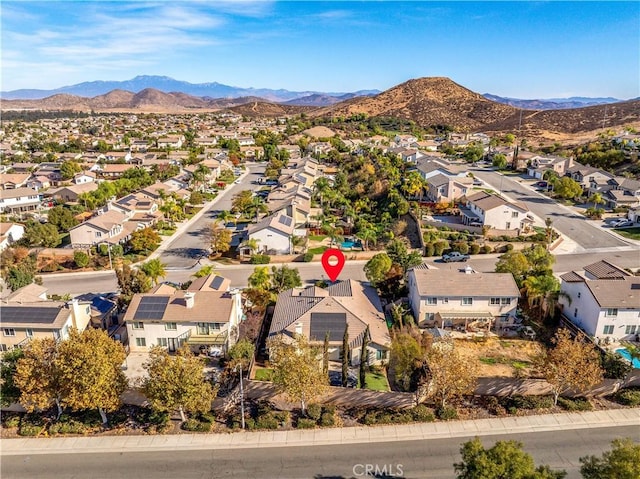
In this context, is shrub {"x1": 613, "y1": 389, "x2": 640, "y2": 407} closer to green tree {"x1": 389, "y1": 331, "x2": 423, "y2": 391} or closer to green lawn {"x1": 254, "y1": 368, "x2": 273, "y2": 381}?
green tree {"x1": 389, "y1": 331, "x2": 423, "y2": 391}

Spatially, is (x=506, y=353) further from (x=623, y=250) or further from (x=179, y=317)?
(x=623, y=250)

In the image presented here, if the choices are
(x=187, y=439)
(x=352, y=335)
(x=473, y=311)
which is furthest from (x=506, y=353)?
(x=187, y=439)

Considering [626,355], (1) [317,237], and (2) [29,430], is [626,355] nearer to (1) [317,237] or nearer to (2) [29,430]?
(1) [317,237]

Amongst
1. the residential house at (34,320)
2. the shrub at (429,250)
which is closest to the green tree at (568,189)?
the shrub at (429,250)

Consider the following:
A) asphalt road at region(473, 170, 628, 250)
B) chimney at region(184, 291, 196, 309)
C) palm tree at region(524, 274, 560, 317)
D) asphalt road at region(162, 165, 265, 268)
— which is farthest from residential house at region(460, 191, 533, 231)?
chimney at region(184, 291, 196, 309)

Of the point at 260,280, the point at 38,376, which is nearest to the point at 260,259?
the point at 260,280

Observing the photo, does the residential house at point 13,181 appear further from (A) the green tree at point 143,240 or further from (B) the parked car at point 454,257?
(B) the parked car at point 454,257
